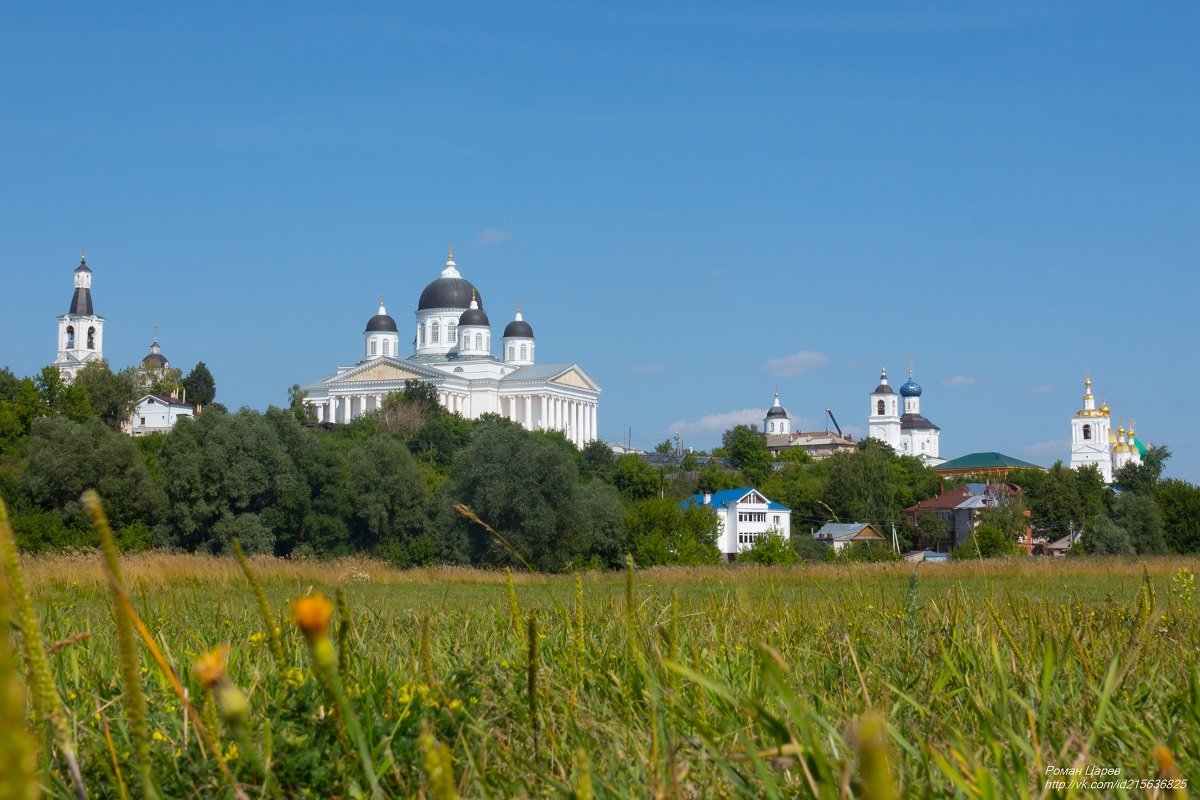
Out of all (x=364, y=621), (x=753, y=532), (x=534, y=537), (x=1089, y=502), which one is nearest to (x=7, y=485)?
(x=534, y=537)

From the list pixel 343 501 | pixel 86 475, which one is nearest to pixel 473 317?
pixel 343 501

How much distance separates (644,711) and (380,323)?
113819 millimetres

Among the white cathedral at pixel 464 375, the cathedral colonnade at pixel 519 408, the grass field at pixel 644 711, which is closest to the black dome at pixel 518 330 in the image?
the white cathedral at pixel 464 375

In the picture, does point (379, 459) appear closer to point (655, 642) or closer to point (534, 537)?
point (534, 537)

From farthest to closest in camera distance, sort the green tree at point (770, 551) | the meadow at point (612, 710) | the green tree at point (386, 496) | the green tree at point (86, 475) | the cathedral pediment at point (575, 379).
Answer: the cathedral pediment at point (575, 379), the green tree at point (386, 496), the green tree at point (770, 551), the green tree at point (86, 475), the meadow at point (612, 710)

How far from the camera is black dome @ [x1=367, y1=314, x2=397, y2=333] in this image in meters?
114

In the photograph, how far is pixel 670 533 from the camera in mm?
43312

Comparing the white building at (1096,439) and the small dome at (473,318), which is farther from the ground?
the small dome at (473,318)

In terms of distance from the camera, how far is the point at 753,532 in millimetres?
60875

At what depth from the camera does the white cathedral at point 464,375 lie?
101375 millimetres

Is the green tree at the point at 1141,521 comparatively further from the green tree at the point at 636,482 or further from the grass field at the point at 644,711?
the grass field at the point at 644,711

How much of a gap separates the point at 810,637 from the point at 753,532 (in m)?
58.0

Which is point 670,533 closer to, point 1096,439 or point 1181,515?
point 1181,515

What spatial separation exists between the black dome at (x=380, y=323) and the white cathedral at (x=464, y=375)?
9cm
